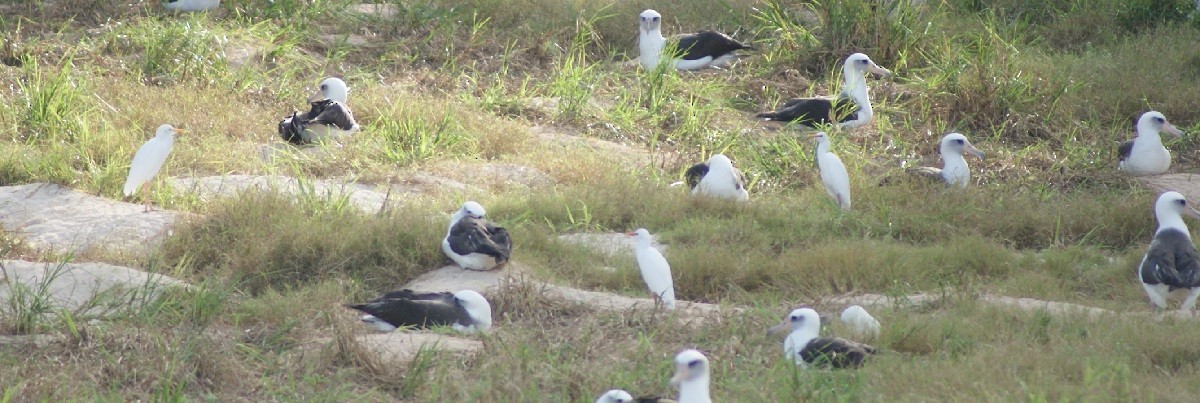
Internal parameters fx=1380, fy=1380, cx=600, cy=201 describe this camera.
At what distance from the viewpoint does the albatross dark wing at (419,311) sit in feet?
19.4

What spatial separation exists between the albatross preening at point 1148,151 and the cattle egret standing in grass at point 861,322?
4295 mm

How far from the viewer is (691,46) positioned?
11414 mm

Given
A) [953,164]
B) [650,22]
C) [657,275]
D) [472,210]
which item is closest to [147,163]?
[472,210]

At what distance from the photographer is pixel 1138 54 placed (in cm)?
1146

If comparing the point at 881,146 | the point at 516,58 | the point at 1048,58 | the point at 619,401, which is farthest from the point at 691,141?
the point at 619,401

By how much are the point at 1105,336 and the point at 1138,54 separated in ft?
22.2

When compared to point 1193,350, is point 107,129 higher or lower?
lower

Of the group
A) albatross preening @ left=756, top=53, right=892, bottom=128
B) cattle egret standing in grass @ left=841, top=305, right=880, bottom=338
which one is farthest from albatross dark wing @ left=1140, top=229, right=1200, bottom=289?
albatross preening @ left=756, top=53, right=892, bottom=128

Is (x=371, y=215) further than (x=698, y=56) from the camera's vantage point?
No

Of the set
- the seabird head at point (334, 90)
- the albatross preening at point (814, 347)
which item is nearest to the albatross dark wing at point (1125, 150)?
the albatross preening at point (814, 347)

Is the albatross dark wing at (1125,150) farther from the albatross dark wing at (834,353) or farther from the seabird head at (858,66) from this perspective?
the albatross dark wing at (834,353)

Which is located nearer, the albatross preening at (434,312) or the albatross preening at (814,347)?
the albatross preening at (814,347)

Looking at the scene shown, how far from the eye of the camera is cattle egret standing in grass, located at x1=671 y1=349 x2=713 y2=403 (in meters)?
4.34

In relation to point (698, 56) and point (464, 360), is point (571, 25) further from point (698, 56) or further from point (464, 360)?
point (464, 360)
